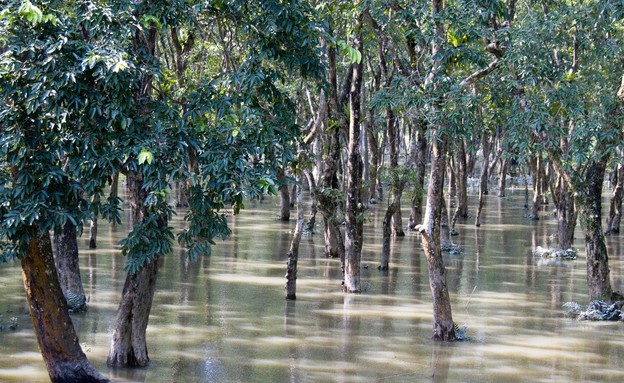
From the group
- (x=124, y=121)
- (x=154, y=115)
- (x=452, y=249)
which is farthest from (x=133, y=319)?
(x=452, y=249)

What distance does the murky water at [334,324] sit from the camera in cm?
1231

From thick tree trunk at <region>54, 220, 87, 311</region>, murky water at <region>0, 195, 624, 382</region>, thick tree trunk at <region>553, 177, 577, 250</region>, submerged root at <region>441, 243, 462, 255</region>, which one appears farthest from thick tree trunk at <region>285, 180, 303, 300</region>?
thick tree trunk at <region>553, 177, 577, 250</region>

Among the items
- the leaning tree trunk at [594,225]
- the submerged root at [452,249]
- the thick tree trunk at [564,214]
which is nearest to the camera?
the leaning tree trunk at [594,225]

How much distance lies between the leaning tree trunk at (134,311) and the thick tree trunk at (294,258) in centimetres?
517

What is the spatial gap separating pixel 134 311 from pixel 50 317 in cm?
157

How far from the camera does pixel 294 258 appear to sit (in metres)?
16.3

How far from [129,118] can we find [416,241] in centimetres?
1916

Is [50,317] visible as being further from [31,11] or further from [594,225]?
[594,225]

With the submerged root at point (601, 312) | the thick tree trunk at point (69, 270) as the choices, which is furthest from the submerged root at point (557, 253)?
the thick tree trunk at point (69, 270)

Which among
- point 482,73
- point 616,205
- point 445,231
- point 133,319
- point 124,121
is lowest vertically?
point 133,319

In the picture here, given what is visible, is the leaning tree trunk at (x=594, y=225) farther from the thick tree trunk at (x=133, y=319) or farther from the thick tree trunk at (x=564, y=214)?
the thick tree trunk at (x=133, y=319)

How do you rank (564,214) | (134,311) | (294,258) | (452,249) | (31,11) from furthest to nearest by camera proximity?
(452,249)
(564,214)
(294,258)
(134,311)
(31,11)

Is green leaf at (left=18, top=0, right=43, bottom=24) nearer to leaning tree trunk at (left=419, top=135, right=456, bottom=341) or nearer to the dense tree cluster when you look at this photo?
the dense tree cluster

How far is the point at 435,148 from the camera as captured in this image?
44.1 ft
